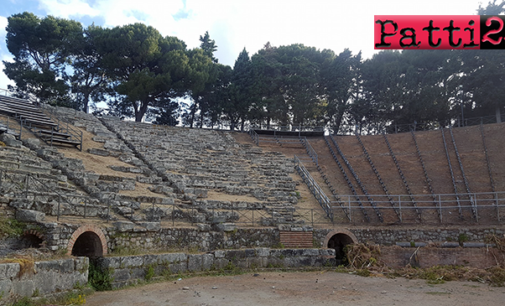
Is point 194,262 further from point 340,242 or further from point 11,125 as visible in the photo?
point 11,125

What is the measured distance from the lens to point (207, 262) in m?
12.8

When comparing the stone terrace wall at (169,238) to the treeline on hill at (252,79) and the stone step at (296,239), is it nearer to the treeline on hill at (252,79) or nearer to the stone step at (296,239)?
the stone step at (296,239)

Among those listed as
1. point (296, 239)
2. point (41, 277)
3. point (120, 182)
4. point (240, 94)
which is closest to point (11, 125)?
point (120, 182)

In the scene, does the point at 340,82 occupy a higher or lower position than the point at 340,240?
higher

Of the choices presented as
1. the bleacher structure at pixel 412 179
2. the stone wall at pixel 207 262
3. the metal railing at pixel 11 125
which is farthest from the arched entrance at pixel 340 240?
the metal railing at pixel 11 125

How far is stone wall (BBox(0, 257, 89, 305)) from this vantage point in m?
7.10

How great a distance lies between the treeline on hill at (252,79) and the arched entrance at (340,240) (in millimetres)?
18160

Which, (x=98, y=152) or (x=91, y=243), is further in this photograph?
(x=98, y=152)

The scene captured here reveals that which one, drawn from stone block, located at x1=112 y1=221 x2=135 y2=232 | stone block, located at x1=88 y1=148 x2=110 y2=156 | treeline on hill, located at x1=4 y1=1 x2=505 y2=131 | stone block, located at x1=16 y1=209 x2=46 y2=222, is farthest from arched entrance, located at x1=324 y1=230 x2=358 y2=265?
treeline on hill, located at x1=4 y1=1 x2=505 y2=131

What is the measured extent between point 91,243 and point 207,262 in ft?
13.1

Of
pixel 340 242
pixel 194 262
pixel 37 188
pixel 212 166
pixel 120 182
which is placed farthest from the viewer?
pixel 212 166

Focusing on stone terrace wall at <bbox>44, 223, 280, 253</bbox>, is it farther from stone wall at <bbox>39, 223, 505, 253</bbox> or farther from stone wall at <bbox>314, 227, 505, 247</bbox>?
stone wall at <bbox>314, 227, 505, 247</bbox>

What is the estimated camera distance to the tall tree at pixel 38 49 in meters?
31.8

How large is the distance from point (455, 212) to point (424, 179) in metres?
3.43
